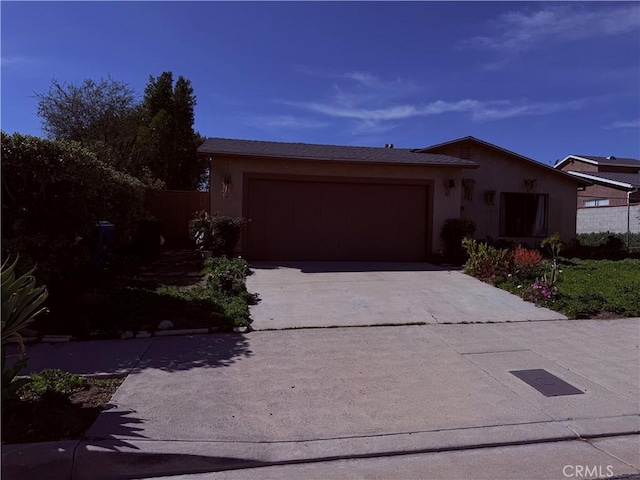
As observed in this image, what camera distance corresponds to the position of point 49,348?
6.21m

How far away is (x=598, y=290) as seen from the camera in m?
10.1

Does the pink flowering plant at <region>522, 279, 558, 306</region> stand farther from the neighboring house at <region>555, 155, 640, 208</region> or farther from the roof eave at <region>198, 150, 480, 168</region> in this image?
the neighboring house at <region>555, 155, 640, 208</region>

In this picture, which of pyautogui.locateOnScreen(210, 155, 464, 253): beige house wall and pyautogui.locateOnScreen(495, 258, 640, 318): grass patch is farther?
pyautogui.locateOnScreen(210, 155, 464, 253): beige house wall

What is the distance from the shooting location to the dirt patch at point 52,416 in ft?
12.8

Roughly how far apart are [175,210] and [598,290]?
526 inches

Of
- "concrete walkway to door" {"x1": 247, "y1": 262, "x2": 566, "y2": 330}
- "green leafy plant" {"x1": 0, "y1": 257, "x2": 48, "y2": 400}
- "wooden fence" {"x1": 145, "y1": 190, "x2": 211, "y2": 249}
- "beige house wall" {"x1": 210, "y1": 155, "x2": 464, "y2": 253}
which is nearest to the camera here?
"green leafy plant" {"x1": 0, "y1": 257, "x2": 48, "y2": 400}

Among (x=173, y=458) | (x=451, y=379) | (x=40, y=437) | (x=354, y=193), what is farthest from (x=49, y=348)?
(x=354, y=193)

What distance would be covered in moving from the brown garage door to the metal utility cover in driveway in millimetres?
8669

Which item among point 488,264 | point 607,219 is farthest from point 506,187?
point 607,219

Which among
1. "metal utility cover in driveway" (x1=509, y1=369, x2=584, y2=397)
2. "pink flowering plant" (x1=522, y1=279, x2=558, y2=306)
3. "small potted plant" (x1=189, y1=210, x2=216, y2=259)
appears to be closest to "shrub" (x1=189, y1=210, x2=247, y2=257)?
"small potted plant" (x1=189, y1=210, x2=216, y2=259)

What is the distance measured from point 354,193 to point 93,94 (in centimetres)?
1360

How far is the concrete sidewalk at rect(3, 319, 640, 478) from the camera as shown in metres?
3.84

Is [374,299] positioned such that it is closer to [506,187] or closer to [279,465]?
[279,465]

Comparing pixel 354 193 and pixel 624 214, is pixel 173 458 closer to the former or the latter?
pixel 354 193
